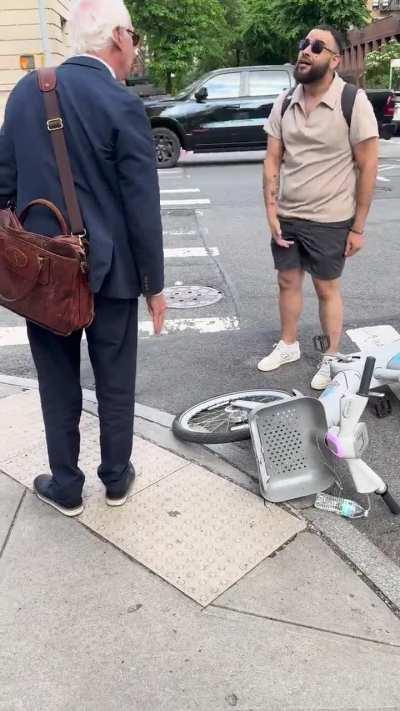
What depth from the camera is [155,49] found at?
115 ft

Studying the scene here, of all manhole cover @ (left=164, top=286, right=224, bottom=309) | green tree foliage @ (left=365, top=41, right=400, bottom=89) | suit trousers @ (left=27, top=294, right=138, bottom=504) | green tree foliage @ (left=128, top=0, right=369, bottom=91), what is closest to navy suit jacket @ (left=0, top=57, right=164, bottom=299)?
suit trousers @ (left=27, top=294, right=138, bottom=504)

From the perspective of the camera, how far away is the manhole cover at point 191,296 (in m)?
5.88

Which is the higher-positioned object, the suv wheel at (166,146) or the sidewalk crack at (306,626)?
the suv wheel at (166,146)

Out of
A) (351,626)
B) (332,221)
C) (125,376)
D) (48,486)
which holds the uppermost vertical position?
(332,221)

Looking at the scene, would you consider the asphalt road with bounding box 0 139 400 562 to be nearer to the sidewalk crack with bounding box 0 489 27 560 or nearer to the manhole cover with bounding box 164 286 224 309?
the manhole cover with bounding box 164 286 224 309

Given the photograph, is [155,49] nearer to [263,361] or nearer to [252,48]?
[252,48]

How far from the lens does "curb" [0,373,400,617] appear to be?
248 centimetres

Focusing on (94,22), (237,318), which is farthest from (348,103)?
(237,318)

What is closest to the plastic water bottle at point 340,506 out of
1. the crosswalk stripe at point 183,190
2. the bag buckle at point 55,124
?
the bag buckle at point 55,124

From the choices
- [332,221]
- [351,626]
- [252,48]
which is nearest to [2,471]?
[351,626]

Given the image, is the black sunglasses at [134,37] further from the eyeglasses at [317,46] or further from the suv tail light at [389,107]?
the suv tail light at [389,107]

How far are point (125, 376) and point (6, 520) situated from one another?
0.85 metres

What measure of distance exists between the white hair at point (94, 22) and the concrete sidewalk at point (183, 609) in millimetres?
1848

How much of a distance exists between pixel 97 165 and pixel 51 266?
38 centimetres
